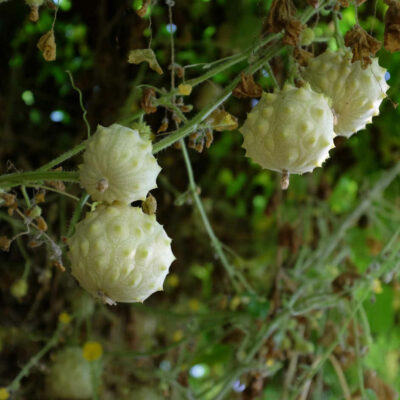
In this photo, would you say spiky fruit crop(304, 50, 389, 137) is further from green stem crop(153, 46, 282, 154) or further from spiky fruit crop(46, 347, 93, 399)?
spiky fruit crop(46, 347, 93, 399)

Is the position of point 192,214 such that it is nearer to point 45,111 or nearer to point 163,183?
point 163,183

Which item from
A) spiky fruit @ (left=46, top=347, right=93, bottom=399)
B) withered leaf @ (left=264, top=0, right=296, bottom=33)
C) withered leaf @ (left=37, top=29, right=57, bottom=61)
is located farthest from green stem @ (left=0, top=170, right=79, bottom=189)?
spiky fruit @ (left=46, top=347, right=93, bottom=399)

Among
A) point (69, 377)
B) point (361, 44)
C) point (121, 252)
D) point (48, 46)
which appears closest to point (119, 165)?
point (121, 252)

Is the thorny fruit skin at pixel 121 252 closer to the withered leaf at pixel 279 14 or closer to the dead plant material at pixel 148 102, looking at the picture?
the dead plant material at pixel 148 102

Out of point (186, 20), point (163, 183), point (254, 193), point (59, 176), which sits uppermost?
point (186, 20)

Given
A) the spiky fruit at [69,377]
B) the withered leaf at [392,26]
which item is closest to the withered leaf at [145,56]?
the withered leaf at [392,26]

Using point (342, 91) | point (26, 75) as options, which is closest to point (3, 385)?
point (26, 75)
